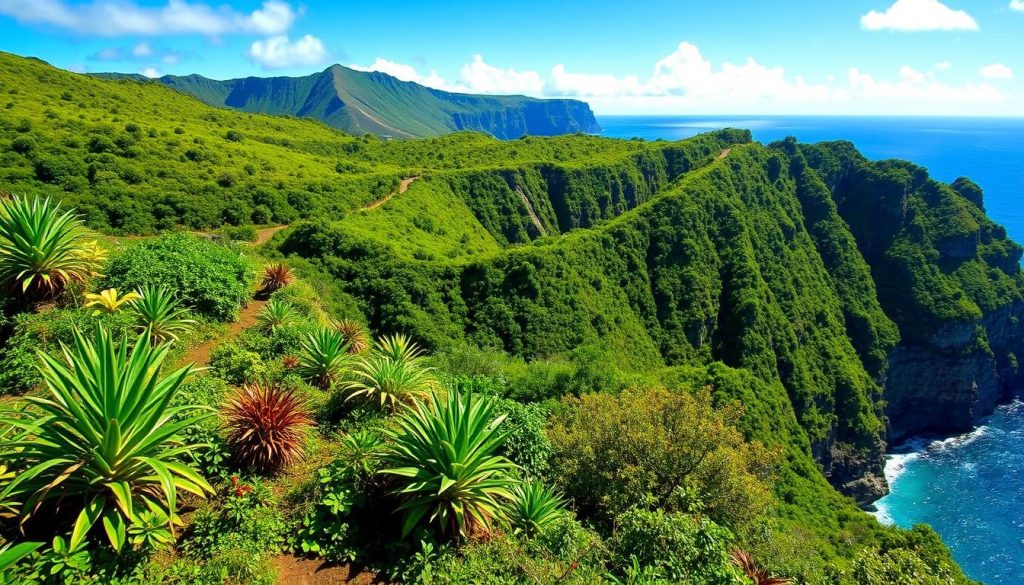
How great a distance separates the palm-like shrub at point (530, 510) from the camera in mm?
8742

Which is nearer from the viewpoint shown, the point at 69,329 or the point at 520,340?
the point at 69,329

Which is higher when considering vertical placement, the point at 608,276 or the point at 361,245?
the point at 361,245

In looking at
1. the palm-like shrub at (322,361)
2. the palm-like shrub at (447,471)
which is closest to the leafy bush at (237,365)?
the palm-like shrub at (322,361)

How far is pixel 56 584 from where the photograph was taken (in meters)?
5.71

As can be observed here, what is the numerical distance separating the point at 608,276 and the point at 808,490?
28468 millimetres

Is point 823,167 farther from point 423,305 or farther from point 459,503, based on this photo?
point 459,503

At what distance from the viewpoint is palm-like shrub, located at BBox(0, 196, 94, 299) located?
11.3m

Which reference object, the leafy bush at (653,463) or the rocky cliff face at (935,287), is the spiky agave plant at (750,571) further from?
the rocky cliff face at (935,287)

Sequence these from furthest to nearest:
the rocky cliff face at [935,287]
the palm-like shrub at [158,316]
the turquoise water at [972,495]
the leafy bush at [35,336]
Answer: the rocky cliff face at [935,287]
the turquoise water at [972,495]
the palm-like shrub at [158,316]
the leafy bush at [35,336]

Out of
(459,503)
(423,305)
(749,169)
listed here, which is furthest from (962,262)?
(459,503)

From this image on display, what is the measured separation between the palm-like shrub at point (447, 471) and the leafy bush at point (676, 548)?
2.50 m

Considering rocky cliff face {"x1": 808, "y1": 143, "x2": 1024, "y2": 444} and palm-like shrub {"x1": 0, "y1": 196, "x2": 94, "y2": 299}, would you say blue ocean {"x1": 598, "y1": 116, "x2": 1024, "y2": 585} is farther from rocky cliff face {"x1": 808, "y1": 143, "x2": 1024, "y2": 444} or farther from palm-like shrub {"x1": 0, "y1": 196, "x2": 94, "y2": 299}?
palm-like shrub {"x1": 0, "y1": 196, "x2": 94, "y2": 299}

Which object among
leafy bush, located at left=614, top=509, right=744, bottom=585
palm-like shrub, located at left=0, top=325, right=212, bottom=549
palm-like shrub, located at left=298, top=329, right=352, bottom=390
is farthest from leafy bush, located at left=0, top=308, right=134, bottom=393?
leafy bush, located at left=614, top=509, right=744, bottom=585

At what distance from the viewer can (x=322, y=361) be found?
1241 cm
